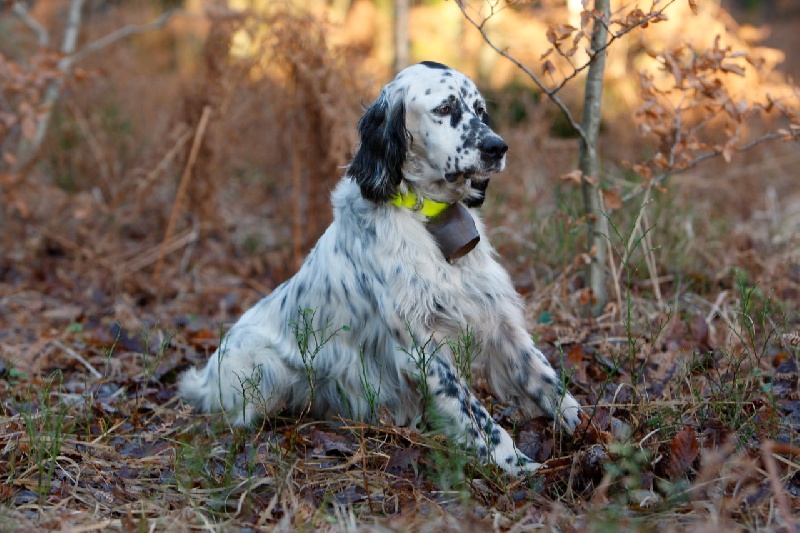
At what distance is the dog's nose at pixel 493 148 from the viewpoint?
10.4 feet

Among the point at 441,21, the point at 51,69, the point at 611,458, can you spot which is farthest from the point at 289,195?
the point at 441,21

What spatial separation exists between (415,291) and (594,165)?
1412mm

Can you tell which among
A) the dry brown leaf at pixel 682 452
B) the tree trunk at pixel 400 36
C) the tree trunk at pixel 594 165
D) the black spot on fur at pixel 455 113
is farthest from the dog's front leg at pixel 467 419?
the tree trunk at pixel 400 36

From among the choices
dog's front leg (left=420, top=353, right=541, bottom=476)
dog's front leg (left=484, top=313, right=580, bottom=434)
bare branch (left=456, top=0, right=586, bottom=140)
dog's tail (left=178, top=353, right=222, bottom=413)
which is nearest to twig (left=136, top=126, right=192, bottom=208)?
dog's tail (left=178, top=353, right=222, bottom=413)

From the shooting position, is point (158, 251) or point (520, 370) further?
point (158, 251)

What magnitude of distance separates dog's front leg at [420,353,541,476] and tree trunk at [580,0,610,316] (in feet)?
4.00

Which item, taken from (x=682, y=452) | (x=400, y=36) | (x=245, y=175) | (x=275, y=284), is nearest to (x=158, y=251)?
(x=275, y=284)

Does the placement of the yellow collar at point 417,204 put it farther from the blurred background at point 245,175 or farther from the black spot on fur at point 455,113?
the blurred background at point 245,175

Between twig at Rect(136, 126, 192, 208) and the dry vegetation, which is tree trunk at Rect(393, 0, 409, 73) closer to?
the dry vegetation

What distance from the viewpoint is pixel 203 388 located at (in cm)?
380

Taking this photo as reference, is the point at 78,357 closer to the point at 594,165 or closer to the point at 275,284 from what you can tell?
the point at 275,284

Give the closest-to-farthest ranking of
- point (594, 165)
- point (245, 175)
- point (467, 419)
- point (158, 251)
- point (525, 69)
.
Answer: point (467, 419) → point (525, 69) → point (594, 165) → point (158, 251) → point (245, 175)

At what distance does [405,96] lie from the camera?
3.32 meters

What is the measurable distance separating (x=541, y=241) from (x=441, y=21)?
11242 mm
